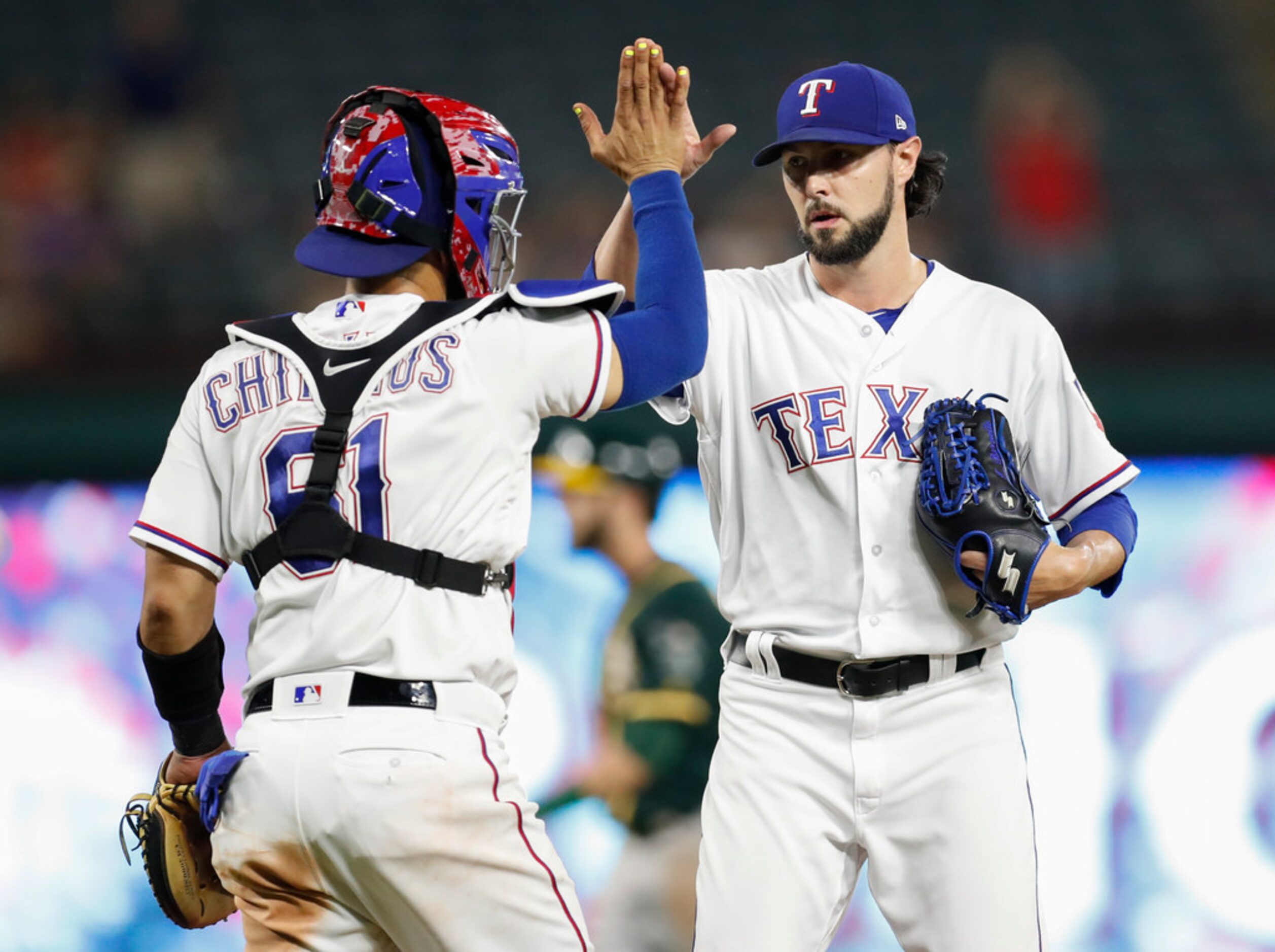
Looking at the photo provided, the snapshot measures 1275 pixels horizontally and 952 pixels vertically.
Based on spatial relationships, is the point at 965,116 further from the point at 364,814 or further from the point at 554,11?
the point at 364,814

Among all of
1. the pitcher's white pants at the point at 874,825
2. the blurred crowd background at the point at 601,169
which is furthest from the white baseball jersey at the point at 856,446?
the blurred crowd background at the point at 601,169

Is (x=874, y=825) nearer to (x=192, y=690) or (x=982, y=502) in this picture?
(x=982, y=502)

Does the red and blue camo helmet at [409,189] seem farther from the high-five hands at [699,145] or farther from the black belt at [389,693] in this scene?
the black belt at [389,693]

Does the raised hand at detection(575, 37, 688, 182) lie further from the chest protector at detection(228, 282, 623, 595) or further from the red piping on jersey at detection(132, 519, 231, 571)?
the red piping on jersey at detection(132, 519, 231, 571)

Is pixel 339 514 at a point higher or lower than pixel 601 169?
lower

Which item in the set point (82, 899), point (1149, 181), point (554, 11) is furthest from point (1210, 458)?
point (554, 11)

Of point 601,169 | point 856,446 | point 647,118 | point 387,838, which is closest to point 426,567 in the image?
A: point 387,838
